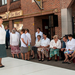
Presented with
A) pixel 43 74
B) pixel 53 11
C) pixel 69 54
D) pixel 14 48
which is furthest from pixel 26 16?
pixel 43 74

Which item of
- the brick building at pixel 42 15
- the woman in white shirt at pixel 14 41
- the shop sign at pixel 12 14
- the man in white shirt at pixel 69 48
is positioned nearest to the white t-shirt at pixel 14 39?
the woman in white shirt at pixel 14 41

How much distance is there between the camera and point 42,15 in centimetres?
1467

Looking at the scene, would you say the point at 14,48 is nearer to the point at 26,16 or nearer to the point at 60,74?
the point at 60,74

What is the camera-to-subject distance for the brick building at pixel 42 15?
40.3ft

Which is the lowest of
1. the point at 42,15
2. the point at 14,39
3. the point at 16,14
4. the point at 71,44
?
the point at 71,44

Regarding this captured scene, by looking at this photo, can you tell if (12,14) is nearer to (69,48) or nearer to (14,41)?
(14,41)

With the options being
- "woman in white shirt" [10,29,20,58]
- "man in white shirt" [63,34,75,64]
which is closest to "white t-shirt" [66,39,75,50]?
"man in white shirt" [63,34,75,64]

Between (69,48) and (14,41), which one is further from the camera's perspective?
(14,41)

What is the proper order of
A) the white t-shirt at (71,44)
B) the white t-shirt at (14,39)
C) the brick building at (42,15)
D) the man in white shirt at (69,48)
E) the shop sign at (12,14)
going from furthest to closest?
the shop sign at (12,14) < the brick building at (42,15) < the white t-shirt at (14,39) < the white t-shirt at (71,44) < the man in white shirt at (69,48)

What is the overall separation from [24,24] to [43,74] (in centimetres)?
1259


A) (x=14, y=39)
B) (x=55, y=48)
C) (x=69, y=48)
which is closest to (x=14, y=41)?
(x=14, y=39)

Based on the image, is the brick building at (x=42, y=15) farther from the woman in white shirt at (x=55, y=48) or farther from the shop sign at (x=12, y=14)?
the woman in white shirt at (x=55, y=48)

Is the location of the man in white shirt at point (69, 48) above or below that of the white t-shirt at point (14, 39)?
below

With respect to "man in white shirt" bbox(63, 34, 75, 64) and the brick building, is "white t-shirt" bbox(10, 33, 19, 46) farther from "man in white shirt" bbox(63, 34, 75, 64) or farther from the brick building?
the brick building
